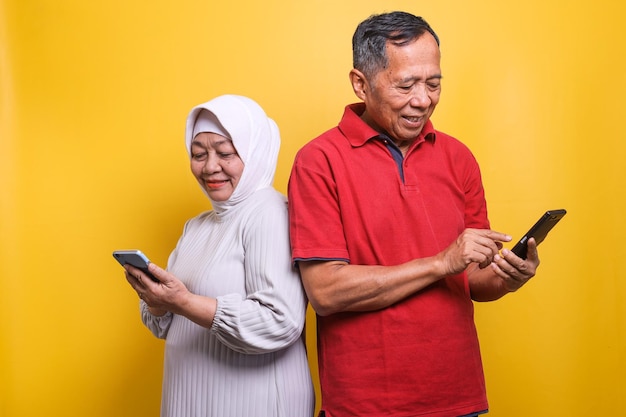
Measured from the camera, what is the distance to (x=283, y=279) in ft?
5.90

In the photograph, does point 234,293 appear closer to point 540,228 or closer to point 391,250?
point 391,250

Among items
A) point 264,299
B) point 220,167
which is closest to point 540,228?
point 264,299

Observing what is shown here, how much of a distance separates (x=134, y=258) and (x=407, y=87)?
685 mm

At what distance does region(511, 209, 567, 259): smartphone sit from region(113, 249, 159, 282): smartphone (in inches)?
31.2

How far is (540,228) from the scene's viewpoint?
1743 mm

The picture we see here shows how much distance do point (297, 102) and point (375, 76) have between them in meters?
0.87

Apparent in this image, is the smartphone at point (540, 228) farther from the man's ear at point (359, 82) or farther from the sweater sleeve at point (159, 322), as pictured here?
the sweater sleeve at point (159, 322)

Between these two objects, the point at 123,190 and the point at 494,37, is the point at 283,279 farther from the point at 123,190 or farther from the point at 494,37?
the point at 494,37

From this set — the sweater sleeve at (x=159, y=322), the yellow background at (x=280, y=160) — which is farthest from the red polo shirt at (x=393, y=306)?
the yellow background at (x=280, y=160)

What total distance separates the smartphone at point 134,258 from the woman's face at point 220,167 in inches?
11.2

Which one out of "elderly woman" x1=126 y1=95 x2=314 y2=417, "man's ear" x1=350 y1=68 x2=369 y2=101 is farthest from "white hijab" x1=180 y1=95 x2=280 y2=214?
"man's ear" x1=350 y1=68 x2=369 y2=101

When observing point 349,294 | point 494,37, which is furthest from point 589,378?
point 349,294

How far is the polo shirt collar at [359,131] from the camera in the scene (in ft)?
6.00

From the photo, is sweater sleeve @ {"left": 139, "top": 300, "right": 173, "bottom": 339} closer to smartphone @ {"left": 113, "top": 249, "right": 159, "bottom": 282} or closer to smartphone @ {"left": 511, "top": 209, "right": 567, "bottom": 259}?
smartphone @ {"left": 113, "top": 249, "right": 159, "bottom": 282}
